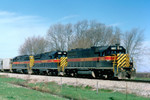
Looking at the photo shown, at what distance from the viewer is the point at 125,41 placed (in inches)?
1827

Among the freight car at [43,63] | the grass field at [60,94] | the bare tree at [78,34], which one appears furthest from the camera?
the bare tree at [78,34]

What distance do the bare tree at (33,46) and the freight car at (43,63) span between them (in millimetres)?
23427

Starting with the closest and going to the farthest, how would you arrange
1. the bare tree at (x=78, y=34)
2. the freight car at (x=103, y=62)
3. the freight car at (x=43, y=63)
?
the freight car at (x=103, y=62) → the freight car at (x=43, y=63) → the bare tree at (x=78, y=34)

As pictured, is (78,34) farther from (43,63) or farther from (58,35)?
(43,63)

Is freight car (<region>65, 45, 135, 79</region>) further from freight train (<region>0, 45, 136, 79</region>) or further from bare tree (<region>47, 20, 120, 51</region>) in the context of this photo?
bare tree (<region>47, 20, 120, 51</region>)

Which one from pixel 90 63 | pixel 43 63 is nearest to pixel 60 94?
pixel 90 63

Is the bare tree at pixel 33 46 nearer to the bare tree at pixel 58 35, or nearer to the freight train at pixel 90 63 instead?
the bare tree at pixel 58 35

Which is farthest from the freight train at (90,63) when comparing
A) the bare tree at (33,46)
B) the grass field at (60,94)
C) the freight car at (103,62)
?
the bare tree at (33,46)

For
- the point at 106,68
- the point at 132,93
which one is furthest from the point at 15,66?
the point at 132,93

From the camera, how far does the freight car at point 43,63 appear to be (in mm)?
29156

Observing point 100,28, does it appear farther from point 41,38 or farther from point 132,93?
point 132,93

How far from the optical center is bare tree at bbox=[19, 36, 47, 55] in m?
67.1

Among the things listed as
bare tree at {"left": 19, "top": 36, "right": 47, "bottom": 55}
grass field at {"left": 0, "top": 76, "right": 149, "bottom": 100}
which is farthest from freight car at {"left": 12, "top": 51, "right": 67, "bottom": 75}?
bare tree at {"left": 19, "top": 36, "right": 47, "bottom": 55}

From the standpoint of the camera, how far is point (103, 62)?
2142 cm
